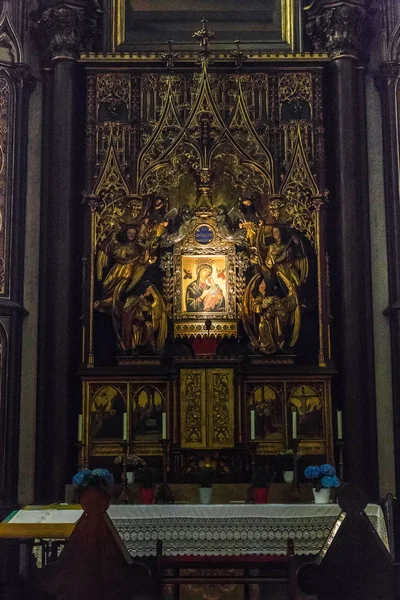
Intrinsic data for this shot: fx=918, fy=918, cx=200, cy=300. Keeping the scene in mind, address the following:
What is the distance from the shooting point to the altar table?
380 inches

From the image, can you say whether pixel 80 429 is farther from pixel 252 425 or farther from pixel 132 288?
pixel 252 425

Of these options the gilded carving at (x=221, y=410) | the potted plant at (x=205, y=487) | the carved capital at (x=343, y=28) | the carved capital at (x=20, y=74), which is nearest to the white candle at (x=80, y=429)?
the gilded carving at (x=221, y=410)

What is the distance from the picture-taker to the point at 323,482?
10.5 metres

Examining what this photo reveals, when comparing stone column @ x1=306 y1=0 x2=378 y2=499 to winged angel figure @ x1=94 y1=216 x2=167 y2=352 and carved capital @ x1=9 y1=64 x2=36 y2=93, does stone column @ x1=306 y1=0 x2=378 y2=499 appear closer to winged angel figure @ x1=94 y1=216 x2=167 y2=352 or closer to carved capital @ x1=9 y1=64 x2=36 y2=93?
winged angel figure @ x1=94 y1=216 x2=167 y2=352

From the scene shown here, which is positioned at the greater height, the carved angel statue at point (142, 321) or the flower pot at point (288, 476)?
the carved angel statue at point (142, 321)

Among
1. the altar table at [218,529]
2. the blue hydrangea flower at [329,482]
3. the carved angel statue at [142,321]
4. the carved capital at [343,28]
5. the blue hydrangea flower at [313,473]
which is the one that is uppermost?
the carved capital at [343,28]

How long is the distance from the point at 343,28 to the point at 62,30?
14.4ft

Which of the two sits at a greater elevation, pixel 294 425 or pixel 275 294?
pixel 275 294

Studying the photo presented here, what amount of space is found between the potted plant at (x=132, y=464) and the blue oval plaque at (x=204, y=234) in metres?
3.52

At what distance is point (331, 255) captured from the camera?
14.2m

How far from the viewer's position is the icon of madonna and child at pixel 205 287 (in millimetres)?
13828

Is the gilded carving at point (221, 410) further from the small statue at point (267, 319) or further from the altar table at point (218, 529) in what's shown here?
the altar table at point (218, 529)

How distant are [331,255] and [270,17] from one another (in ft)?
13.3

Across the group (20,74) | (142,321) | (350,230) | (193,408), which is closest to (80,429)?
(193,408)
